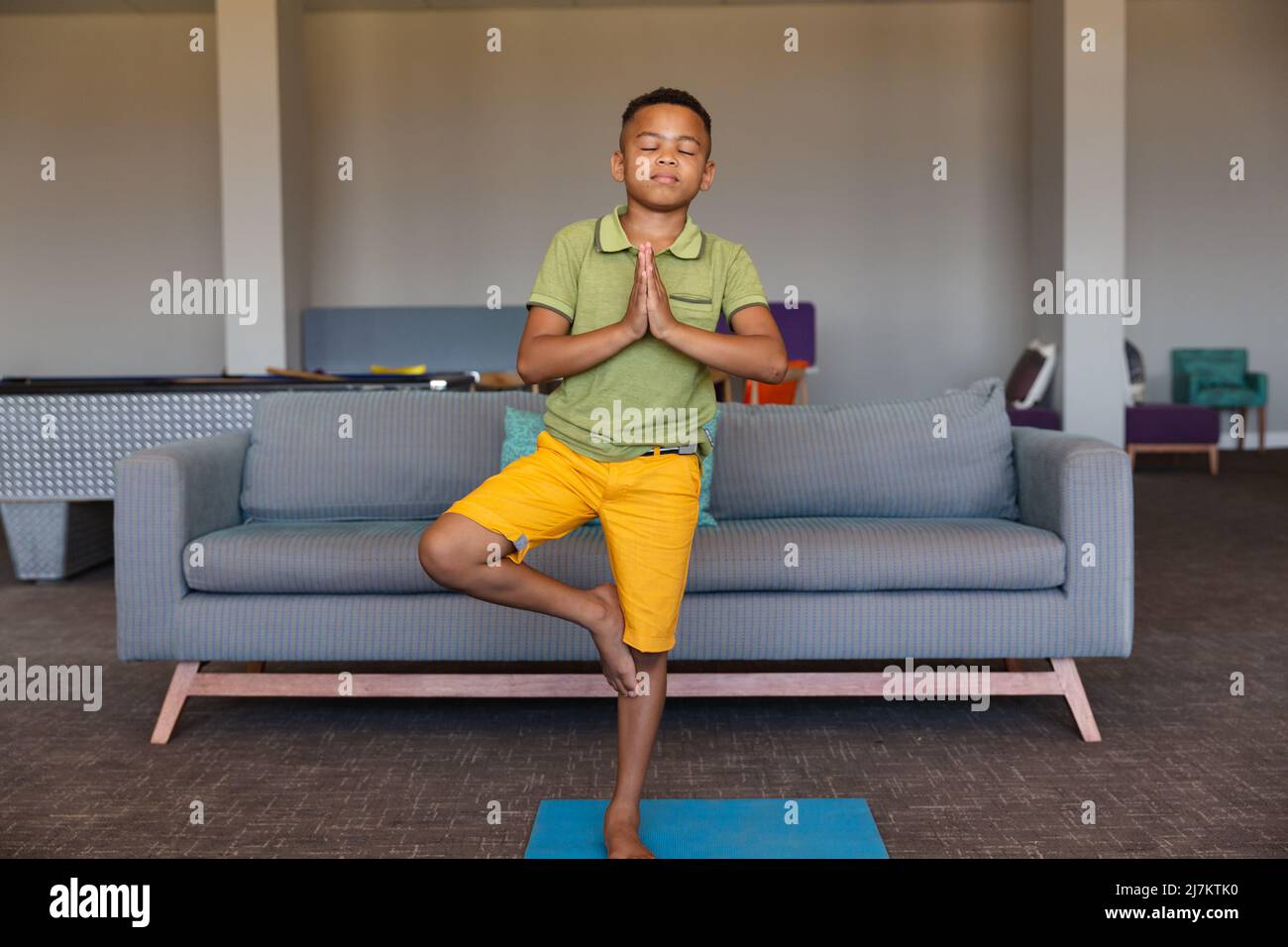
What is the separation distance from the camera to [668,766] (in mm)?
2447

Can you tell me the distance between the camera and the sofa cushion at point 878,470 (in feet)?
9.98

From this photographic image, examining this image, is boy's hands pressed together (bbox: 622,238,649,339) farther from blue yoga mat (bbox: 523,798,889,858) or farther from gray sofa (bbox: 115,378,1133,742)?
gray sofa (bbox: 115,378,1133,742)

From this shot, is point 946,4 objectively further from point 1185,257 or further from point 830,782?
point 830,782

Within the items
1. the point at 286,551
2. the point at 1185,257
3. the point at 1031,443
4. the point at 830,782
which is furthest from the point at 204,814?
the point at 1185,257

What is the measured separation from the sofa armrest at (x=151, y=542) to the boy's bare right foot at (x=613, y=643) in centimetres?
122

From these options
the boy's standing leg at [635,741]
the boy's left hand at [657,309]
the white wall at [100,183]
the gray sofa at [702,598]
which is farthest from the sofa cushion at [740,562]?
the white wall at [100,183]

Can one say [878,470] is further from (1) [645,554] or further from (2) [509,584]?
(2) [509,584]

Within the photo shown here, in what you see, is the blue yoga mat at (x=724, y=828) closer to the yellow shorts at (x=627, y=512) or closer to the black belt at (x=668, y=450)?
the yellow shorts at (x=627, y=512)

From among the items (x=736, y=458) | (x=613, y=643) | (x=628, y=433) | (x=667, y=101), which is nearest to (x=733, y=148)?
(x=736, y=458)

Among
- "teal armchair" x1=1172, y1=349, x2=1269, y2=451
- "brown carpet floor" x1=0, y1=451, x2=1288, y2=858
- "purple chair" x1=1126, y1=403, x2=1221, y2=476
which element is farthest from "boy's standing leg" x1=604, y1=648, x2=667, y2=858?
"teal armchair" x1=1172, y1=349, x2=1269, y2=451

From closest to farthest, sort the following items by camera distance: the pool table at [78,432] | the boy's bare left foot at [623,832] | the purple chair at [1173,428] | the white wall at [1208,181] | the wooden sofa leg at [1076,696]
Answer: the boy's bare left foot at [623,832] → the wooden sofa leg at [1076,696] → the pool table at [78,432] → the purple chair at [1173,428] → the white wall at [1208,181]

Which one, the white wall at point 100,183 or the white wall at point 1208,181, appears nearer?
the white wall at point 100,183

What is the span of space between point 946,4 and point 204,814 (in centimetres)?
848

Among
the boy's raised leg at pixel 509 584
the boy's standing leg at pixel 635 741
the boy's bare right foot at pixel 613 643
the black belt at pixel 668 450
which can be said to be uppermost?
the black belt at pixel 668 450
